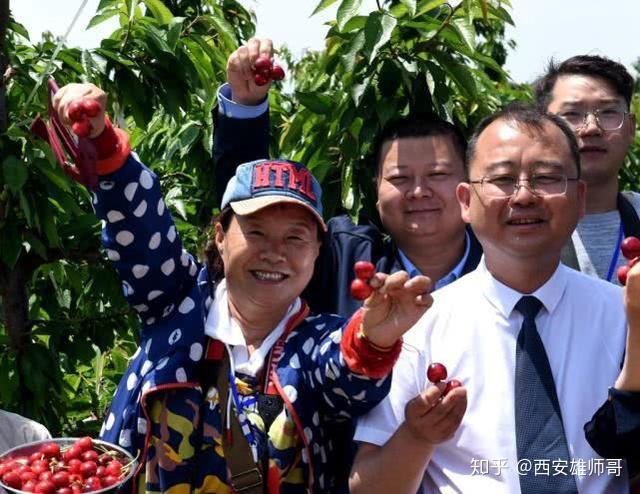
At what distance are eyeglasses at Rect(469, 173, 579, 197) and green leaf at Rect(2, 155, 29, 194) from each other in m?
1.31

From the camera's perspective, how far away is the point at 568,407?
6.82ft

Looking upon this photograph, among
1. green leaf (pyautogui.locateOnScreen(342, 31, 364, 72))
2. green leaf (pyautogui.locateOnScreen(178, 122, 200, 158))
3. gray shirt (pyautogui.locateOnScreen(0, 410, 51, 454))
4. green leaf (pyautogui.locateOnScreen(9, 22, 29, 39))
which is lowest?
gray shirt (pyautogui.locateOnScreen(0, 410, 51, 454))

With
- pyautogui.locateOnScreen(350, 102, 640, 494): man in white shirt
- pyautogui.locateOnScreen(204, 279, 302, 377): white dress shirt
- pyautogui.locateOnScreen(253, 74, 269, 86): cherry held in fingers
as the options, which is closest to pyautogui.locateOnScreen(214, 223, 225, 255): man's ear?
pyautogui.locateOnScreen(204, 279, 302, 377): white dress shirt

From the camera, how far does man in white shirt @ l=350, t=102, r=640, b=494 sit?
2025mm

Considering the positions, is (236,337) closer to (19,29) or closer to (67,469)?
(67,469)

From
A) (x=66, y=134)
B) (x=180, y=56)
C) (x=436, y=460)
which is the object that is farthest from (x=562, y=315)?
(x=180, y=56)

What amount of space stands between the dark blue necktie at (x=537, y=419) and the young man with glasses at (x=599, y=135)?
0.81 meters

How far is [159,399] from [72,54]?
1.27 meters

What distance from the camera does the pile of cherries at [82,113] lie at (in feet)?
6.28

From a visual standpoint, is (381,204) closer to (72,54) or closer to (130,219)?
(130,219)

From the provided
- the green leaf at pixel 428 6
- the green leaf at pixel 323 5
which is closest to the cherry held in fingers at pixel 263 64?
the green leaf at pixel 323 5

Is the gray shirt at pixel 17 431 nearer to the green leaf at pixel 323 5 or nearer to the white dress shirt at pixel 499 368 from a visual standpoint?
the white dress shirt at pixel 499 368

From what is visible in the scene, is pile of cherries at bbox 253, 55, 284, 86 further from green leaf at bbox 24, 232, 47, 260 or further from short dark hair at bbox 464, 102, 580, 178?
green leaf at bbox 24, 232, 47, 260

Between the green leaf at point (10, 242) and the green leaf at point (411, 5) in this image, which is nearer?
the green leaf at point (411, 5)
